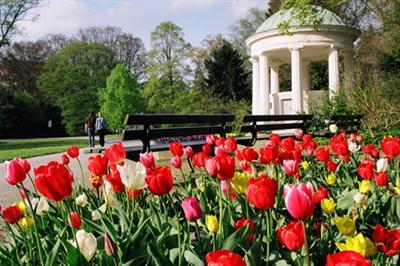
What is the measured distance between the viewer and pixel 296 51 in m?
24.0

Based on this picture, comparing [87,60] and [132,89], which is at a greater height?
[87,60]

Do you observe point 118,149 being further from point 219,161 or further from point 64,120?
point 64,120

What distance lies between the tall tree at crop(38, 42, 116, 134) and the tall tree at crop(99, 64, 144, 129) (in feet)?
11.1

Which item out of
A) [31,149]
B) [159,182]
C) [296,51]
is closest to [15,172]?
[159,182]

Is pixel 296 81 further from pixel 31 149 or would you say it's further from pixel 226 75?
pixel 31 149

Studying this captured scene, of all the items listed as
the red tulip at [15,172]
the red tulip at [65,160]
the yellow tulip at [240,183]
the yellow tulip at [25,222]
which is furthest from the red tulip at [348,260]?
the red tulip at [65,160]

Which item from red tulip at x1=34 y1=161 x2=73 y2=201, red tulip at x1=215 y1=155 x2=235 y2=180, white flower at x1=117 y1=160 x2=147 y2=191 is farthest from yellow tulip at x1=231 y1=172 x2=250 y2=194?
red tulip at x1=34 y1=161 x2=73 y2=201

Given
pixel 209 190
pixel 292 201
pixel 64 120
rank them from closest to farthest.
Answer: pixel 292 201
pixel 209 190
pixel 64 120

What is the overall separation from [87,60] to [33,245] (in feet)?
152

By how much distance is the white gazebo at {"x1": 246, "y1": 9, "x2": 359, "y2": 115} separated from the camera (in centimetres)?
2375

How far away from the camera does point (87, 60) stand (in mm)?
46031

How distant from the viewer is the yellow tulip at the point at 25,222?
2.14 m

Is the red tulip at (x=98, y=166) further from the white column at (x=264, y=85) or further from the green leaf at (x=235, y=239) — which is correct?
the white column at (x=264, y=85)

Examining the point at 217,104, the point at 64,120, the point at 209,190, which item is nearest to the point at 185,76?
the point at 217,104
